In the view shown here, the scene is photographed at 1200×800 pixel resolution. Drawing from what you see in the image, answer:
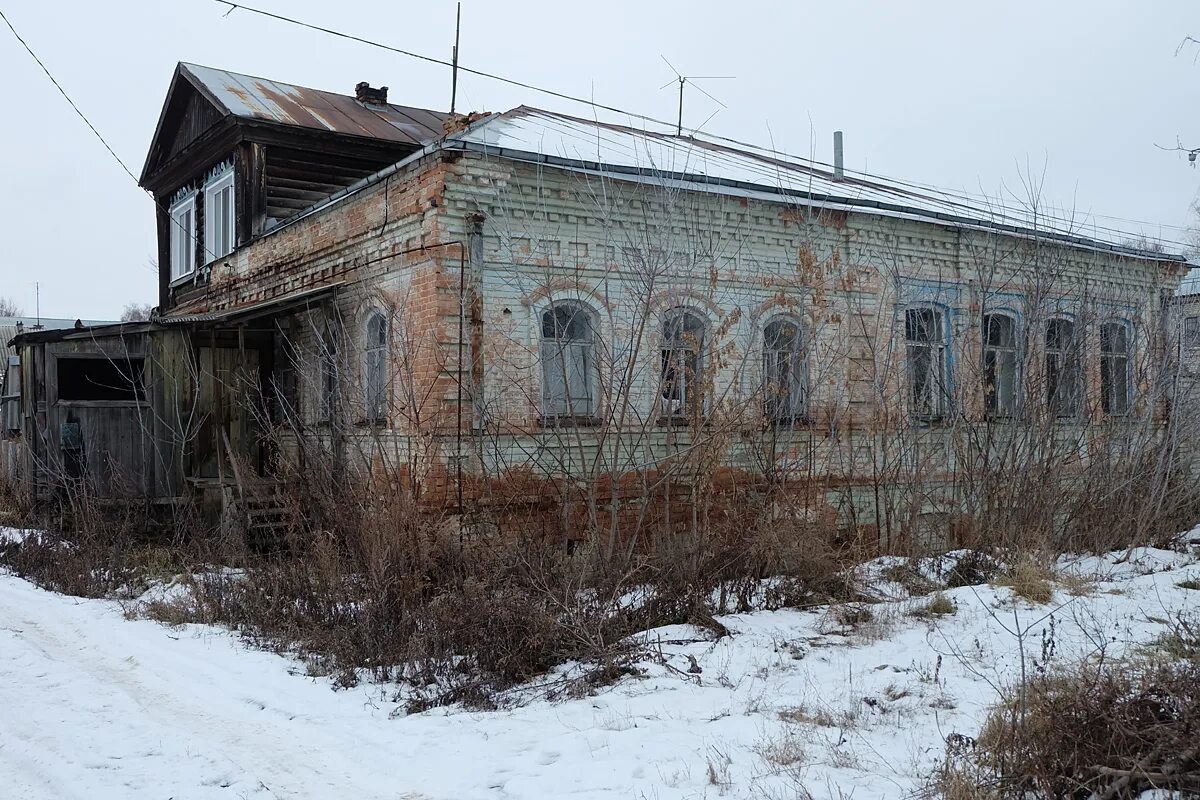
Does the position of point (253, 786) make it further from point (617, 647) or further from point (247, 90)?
point (247, 90)

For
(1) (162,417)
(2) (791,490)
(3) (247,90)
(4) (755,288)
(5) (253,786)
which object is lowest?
(5) (253,786)

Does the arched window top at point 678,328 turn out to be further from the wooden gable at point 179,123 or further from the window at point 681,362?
the wooden gable at point 179,123

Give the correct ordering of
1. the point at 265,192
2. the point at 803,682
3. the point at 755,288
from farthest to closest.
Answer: the point at 265,192, the point at 755,288, the point at 803,682

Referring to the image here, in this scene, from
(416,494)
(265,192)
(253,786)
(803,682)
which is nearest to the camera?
(253,786)

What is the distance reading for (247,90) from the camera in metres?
15.7

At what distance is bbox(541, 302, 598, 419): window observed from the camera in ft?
32.7

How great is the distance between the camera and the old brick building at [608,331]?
912cm

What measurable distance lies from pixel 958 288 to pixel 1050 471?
13.9 feet

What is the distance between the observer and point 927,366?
408 inches

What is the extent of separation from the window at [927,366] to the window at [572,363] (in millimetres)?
3445

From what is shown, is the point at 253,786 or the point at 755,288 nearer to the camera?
the point at 253,786

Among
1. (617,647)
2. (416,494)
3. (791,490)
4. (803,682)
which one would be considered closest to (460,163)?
(416,494)

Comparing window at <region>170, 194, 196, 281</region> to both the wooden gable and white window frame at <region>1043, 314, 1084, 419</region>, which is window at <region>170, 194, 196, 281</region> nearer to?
the wooden gable

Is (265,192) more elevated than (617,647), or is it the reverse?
(265,192)
